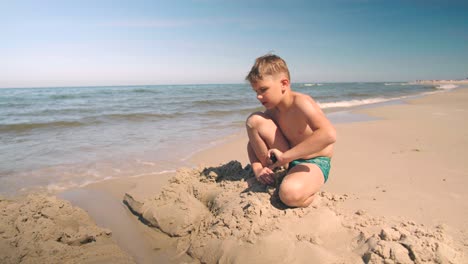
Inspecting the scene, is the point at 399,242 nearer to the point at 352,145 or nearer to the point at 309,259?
the point at 309,259

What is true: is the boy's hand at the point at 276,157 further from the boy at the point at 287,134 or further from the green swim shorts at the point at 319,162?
the green swim shorts at the point at 319,162

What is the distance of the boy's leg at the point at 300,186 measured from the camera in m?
2.10

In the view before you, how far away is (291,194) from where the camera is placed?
209 centimetres

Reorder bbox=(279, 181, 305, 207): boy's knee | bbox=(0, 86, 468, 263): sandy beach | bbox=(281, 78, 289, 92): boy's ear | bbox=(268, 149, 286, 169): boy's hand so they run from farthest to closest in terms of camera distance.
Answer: bbox=(281, 78, 289, 92): boy's ear, bbox=(268, 149, 286, 169): boy's hand, bbox=(279, 181, 305, 207): boy's knee, bbox=(0, 86, 468, 263): sandy beach

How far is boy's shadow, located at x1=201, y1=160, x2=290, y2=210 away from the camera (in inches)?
90.6

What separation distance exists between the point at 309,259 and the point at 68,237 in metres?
1.73

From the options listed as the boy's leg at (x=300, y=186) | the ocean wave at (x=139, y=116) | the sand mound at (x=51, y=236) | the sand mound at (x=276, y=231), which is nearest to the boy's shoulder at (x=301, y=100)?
the boy's leg at (x=300, y=186)

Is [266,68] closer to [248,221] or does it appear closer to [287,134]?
[287,134]

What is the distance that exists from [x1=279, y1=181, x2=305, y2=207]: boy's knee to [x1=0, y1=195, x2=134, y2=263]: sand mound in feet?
3.87

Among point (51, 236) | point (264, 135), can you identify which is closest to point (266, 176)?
point (264, 135)

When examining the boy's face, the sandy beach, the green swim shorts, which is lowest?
the sandy beach

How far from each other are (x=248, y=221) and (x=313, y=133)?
81cm

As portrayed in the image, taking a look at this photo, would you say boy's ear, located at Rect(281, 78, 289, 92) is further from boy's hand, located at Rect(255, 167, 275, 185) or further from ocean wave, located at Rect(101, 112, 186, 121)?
ocean wave, located at Rect(101, 112, 186, 121)

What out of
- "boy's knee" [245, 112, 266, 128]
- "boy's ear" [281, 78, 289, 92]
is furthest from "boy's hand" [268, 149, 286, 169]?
"boy's ear" [281, 78, 289, 92]
